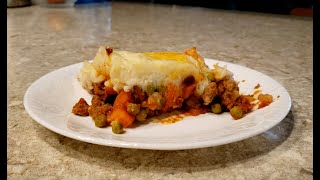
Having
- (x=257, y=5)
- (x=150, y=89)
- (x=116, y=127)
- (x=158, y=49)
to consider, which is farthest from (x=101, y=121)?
(x=257, y=5)

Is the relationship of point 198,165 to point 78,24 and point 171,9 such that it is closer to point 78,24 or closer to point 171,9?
point 78,24

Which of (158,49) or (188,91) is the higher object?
(188,91)

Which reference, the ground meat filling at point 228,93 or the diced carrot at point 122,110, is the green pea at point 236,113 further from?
the diced carrot at point 122,110

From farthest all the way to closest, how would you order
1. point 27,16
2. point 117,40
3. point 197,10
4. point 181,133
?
point 197,10 → point 27,16 → point 117,40 → point 181,133

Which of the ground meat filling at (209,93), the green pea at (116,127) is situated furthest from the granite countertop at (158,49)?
the ground meat filling at (209,93)

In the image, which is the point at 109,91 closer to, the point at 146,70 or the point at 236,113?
the point at 146,70

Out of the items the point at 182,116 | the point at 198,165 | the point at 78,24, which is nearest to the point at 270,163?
the point at 198,165
